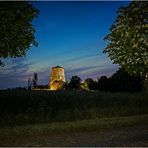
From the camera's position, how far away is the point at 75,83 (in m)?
88.6

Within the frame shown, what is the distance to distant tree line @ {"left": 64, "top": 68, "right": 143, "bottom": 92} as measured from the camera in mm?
73688

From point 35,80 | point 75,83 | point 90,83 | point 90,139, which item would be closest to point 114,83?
point 90,83

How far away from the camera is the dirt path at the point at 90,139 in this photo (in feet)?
64.6

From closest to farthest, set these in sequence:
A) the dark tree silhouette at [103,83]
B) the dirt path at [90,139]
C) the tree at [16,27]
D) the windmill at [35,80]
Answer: the dirt path at [90,139], the tree at [16,27], the dark tree silhouette at [103,83], the windmill at [35,80]

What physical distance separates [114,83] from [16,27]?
2089 inches

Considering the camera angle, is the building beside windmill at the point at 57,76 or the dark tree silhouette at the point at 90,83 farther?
the building beside windmill at the point at 57,76

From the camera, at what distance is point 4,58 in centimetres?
3019

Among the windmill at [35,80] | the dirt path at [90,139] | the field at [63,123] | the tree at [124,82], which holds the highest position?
the windmill at [35,80]

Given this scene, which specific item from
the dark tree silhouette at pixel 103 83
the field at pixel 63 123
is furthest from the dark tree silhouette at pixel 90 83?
the field at pixel 63 123

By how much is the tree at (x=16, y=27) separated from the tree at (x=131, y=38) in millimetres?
7195

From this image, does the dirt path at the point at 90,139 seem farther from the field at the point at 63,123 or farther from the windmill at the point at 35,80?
the windmill at the point at 35,80

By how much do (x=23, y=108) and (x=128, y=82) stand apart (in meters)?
43.8

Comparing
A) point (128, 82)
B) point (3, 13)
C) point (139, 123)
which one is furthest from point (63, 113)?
point (128, 82)

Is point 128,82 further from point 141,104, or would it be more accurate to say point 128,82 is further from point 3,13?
point 3,13
